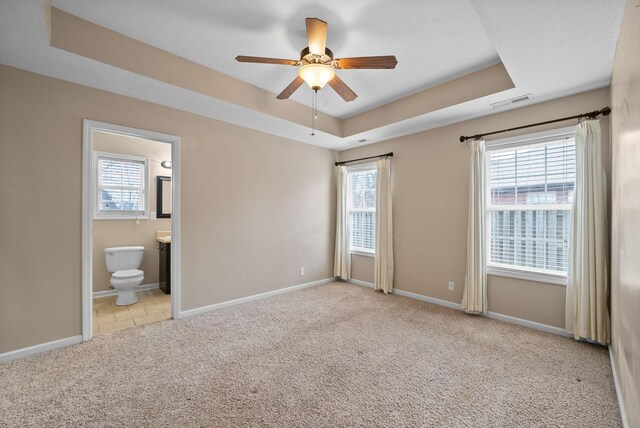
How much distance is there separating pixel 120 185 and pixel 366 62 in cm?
426

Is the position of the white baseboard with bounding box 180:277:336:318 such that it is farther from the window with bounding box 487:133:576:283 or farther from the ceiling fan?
the ceiling fan

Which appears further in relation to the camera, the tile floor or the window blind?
the window blind

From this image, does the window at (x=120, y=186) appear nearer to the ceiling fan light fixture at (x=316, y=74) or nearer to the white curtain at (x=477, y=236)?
the ceiling fan light fixture at (x=316, y=74)

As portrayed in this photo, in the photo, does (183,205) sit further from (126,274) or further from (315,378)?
(315,378)

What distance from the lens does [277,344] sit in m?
2.69

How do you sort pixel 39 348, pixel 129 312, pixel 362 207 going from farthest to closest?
pixel 362 207 → pixel 129 312 → pixel 39 348

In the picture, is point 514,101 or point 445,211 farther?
point 445,211

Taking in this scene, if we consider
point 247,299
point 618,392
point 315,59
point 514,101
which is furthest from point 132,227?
point 618,392

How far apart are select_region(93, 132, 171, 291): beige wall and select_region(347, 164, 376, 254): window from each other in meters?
3.25

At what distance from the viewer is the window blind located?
4.30 metres

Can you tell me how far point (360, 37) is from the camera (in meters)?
2.46

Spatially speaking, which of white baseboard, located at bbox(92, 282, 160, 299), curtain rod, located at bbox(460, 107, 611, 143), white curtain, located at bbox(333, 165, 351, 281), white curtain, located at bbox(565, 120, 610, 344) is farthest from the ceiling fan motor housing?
white baseboard, located at bbox(92, 282, 160, 299)

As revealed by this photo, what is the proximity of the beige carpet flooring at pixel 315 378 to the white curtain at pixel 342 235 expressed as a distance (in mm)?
1872

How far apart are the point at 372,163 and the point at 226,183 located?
2444mm
